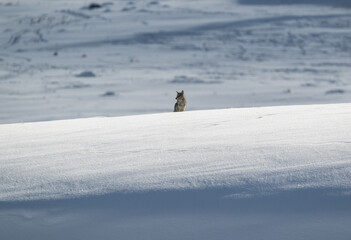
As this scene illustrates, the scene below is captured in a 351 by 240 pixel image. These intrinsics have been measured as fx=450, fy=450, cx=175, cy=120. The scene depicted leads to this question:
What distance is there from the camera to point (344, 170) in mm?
1378

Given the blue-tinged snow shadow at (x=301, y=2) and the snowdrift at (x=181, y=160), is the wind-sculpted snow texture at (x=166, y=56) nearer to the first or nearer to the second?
the blue-tinged snow shadow at (x=301, y=2)

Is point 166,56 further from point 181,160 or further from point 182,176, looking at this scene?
point 182,176

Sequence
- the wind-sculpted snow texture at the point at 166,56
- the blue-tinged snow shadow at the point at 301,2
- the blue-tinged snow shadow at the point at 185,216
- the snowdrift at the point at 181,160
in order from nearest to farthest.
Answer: the blue-tinged snow shadow at the point at 185,216, the snowdrift at the point at 181,160, the wind-sculpted snow texture at the point at 166,56, the blue-tinged snow shadow at the point at 301,2

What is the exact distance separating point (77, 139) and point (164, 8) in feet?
39.2

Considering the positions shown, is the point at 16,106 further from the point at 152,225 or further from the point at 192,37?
the point at 152,225

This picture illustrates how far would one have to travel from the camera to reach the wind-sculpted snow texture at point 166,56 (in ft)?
24.9

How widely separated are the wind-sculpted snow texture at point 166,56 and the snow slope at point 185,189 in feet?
16.5

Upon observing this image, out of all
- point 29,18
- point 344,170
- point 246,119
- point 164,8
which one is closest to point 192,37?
point 164,8

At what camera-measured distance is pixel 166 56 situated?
33.4 ft

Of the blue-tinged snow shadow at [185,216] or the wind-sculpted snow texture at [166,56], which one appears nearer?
the blue-tinged snow shadow at [185,216]

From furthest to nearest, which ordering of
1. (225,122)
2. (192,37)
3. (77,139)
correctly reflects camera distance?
(192,37) → (225,122) → (77,139)

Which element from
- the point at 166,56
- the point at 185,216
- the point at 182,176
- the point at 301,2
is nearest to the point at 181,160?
the point at 182,176

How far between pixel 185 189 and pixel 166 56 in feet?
29.5

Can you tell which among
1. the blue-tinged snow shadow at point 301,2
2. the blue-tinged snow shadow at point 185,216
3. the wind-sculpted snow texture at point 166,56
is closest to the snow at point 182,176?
the blue-tinged snow shadow at point 185,216
